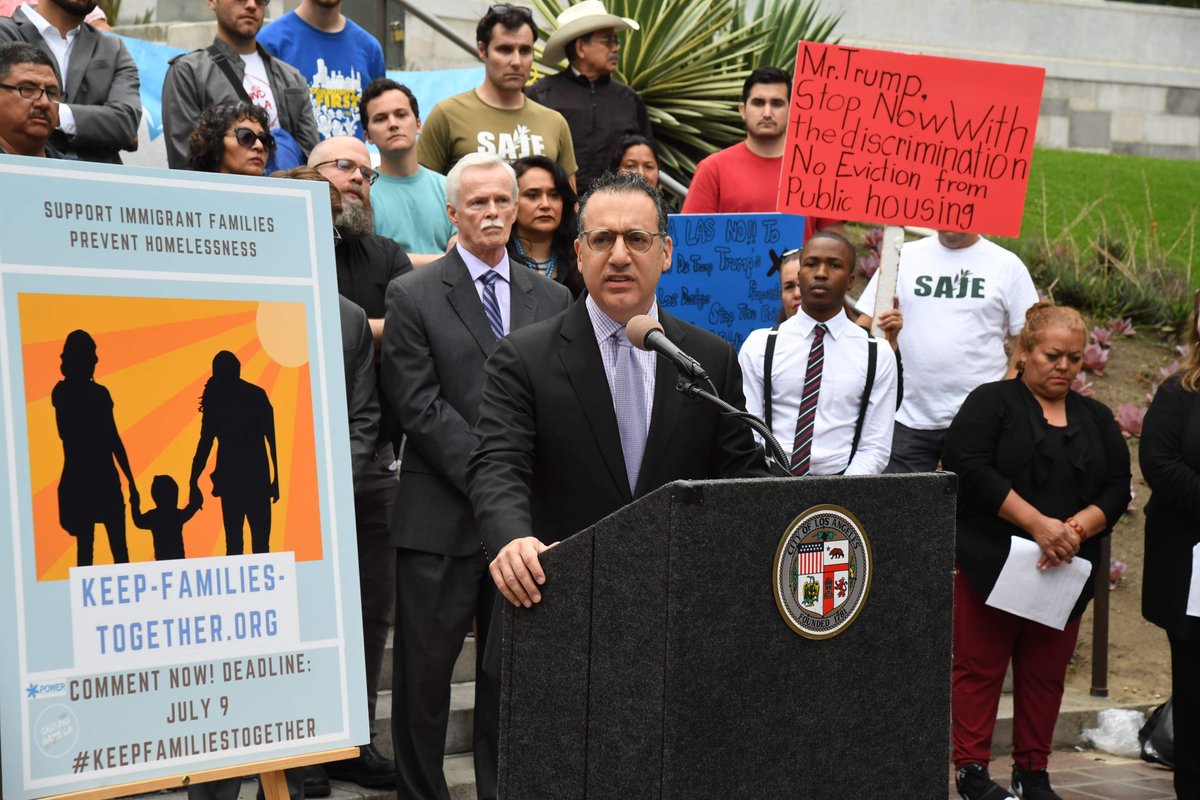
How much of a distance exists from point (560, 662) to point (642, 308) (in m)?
1.03

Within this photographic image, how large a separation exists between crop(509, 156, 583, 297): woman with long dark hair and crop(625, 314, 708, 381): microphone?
9.69 feet

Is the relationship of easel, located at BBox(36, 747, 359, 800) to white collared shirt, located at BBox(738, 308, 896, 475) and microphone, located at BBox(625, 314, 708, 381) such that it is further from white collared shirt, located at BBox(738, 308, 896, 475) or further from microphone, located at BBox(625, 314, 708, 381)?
white collared shirt, located at BBox(738, 308, 896, 475)

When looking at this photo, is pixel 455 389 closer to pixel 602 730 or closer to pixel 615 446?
pixel 615 446

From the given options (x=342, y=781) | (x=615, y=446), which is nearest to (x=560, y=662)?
(x=615, y=446)

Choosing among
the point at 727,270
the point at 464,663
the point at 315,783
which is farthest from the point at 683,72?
the point at 315,783

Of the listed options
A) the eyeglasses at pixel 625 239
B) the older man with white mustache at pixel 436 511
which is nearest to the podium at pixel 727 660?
the eyeglasses at pixel 625 239

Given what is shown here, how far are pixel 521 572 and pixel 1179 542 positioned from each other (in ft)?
13.2

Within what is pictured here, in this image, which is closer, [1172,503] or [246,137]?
[246,137]

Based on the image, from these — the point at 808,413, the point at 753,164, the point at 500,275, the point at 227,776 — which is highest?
the point at 753,164

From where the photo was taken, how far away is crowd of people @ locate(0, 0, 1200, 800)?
371 centimetres

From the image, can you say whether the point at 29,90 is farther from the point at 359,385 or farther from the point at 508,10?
the point at 508,10

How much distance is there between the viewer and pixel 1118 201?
55.6ft

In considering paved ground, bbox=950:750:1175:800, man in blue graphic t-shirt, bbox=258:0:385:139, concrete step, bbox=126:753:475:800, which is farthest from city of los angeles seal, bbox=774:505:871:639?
man in blue graphic t-shirt, bbox=258:0:385:139

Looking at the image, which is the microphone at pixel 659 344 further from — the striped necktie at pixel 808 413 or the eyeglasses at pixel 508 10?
the eyeglasses at pixel 508 10
